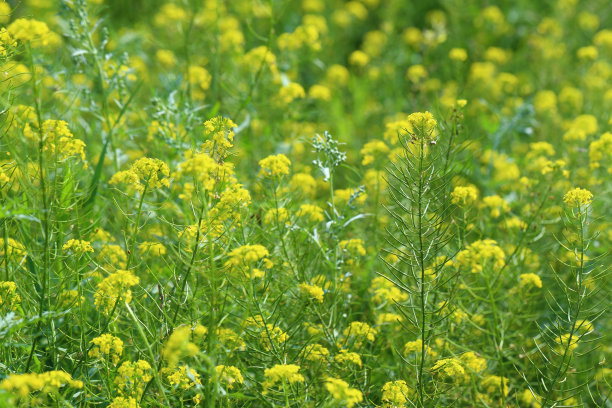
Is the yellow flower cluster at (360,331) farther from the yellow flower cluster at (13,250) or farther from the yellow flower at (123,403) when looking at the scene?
the yellow flower cluster at (13,250)

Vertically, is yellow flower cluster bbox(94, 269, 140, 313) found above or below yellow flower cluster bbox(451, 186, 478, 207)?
below

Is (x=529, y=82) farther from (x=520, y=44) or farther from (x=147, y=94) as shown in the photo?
(x=147, y=94)

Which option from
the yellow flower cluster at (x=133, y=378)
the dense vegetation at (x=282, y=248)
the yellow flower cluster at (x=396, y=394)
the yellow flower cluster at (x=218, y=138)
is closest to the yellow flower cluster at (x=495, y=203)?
the dense vegetation at (x=282, y=248)

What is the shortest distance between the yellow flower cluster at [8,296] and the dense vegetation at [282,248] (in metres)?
0.01

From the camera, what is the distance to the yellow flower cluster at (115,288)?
2.25 m

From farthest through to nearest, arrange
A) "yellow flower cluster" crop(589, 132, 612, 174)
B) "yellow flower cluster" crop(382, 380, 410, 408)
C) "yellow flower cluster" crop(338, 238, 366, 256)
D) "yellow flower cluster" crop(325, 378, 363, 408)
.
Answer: "yellow flower cluster" crop(589, 132, 612, 174) < "yellow flower cluster" crop(338, 238, 366, 256) < "yellow flower cluster" crop(382, 380, 410, 408) < "yellow flower cluster" crop(325, 378, 363, 408)

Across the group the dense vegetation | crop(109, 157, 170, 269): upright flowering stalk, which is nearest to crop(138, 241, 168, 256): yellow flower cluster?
the dense vegetation

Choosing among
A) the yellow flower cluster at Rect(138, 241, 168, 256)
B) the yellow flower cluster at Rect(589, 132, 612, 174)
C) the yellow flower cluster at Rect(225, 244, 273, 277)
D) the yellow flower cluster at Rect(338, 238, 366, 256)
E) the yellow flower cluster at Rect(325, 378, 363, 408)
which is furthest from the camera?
the yellow flower cluster at Rect(589, 132, 612, 174)

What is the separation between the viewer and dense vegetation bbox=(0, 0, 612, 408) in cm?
237

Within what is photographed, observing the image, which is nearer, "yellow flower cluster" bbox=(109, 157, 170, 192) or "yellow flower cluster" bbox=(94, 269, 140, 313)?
"yellow flower cluster" bbox=(94, 269, 140, 313)

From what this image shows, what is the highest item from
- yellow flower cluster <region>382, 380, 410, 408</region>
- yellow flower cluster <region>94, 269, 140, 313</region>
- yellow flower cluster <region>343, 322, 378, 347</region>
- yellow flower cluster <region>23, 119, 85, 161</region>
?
yellow flower cluster <region>23, 119, 85, 161</region>

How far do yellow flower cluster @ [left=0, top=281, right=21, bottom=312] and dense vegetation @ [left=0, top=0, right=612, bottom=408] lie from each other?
0.04 ft

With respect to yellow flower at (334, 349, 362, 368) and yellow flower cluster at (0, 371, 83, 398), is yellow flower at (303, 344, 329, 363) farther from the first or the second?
yellow flower cluster at (0, 371, 83, 398)

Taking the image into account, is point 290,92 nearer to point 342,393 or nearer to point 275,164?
point 275,164
